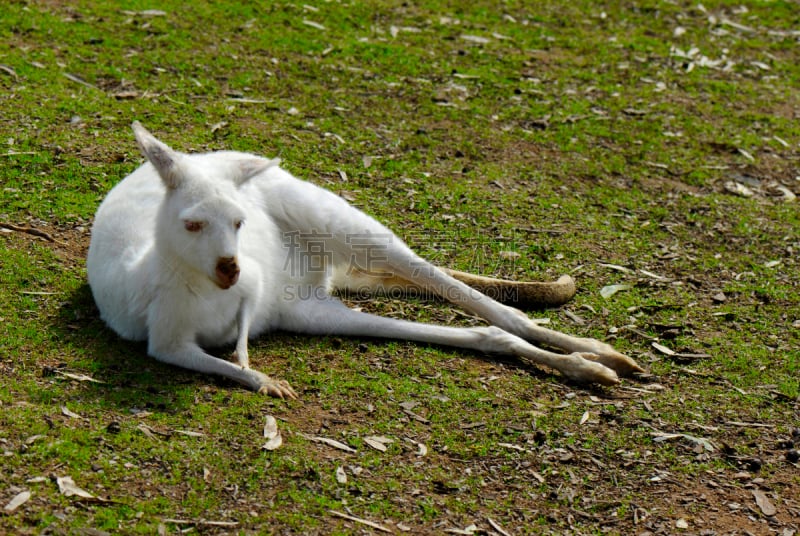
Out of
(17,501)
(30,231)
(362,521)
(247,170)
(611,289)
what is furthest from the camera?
(611,289)

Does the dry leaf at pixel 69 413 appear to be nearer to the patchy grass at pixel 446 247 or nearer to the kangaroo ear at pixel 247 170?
the patchy grass at pixel 446 247

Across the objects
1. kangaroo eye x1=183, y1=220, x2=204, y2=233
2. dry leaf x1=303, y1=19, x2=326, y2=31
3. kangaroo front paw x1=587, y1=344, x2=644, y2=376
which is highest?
kangaroo eye x1=183, y1=220, x2=204, y2=233

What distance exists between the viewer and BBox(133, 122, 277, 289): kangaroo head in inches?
149

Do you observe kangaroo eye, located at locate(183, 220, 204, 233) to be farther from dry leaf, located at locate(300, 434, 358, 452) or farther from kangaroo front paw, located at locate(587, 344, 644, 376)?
kangaroo front paw, located at locate(587, 344, 644, 376)

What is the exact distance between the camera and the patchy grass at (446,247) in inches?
140

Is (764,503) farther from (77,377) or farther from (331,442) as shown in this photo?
(77,377)

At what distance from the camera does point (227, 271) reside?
12.5 ft

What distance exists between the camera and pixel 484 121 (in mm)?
7137

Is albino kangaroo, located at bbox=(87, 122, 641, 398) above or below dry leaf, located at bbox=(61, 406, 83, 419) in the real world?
above

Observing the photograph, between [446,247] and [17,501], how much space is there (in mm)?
2993

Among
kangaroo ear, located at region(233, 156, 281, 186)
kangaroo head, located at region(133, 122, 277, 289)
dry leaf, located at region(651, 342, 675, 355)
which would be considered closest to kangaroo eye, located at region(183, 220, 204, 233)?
kangaroo head, located at region(133, 122, 277, 289)

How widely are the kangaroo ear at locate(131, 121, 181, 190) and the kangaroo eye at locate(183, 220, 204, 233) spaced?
7.4 inches

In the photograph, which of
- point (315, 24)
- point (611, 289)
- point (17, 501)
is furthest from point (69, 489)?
point (315, 24)

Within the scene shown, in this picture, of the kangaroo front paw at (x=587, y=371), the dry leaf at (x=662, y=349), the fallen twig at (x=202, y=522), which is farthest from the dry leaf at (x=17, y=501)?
the dry leaf at (x=662, y=349)
